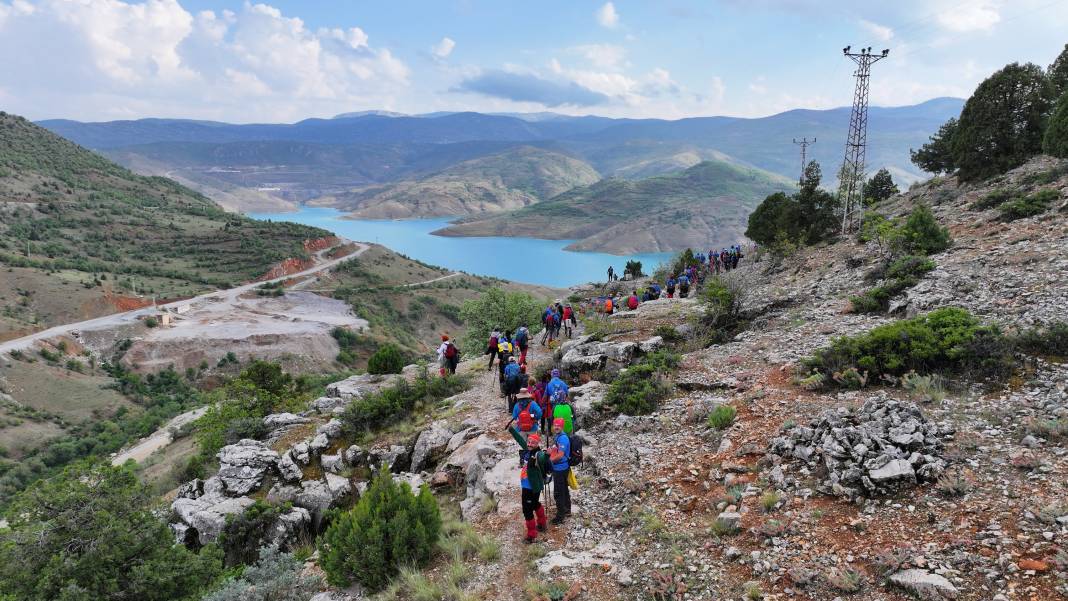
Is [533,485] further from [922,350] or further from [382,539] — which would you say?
[922,350]

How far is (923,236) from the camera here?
53.8 ft

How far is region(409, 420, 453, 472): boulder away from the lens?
12.0 metres

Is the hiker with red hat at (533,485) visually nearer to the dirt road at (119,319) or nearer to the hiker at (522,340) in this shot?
the hiker at (522,340)

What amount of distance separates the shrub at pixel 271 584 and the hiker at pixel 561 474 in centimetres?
371

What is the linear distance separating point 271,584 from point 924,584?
309 inches

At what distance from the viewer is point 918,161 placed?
3741 cm

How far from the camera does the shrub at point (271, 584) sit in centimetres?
714

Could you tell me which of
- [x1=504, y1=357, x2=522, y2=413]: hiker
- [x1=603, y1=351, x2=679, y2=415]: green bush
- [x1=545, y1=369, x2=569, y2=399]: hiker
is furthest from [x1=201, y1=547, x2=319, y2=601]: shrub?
[x1=603, y1=351, x2=679, y2=415]: green bush

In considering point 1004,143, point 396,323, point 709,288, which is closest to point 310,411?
point 709,288

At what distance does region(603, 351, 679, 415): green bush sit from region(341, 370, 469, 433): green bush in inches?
253

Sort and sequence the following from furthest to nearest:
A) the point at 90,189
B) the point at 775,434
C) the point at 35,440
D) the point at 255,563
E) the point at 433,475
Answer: the point at 90,189, the point at 35,440, the point at 433,475, the point at 255,563, the point at 775,434

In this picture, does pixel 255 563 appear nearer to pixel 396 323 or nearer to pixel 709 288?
pixel 709 288

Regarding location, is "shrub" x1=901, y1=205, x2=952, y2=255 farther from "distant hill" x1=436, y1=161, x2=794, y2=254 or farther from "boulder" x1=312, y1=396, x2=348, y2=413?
"distant hill" x1=436, y1=161, x2=794, y2=254

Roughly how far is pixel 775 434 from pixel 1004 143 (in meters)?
25.9
